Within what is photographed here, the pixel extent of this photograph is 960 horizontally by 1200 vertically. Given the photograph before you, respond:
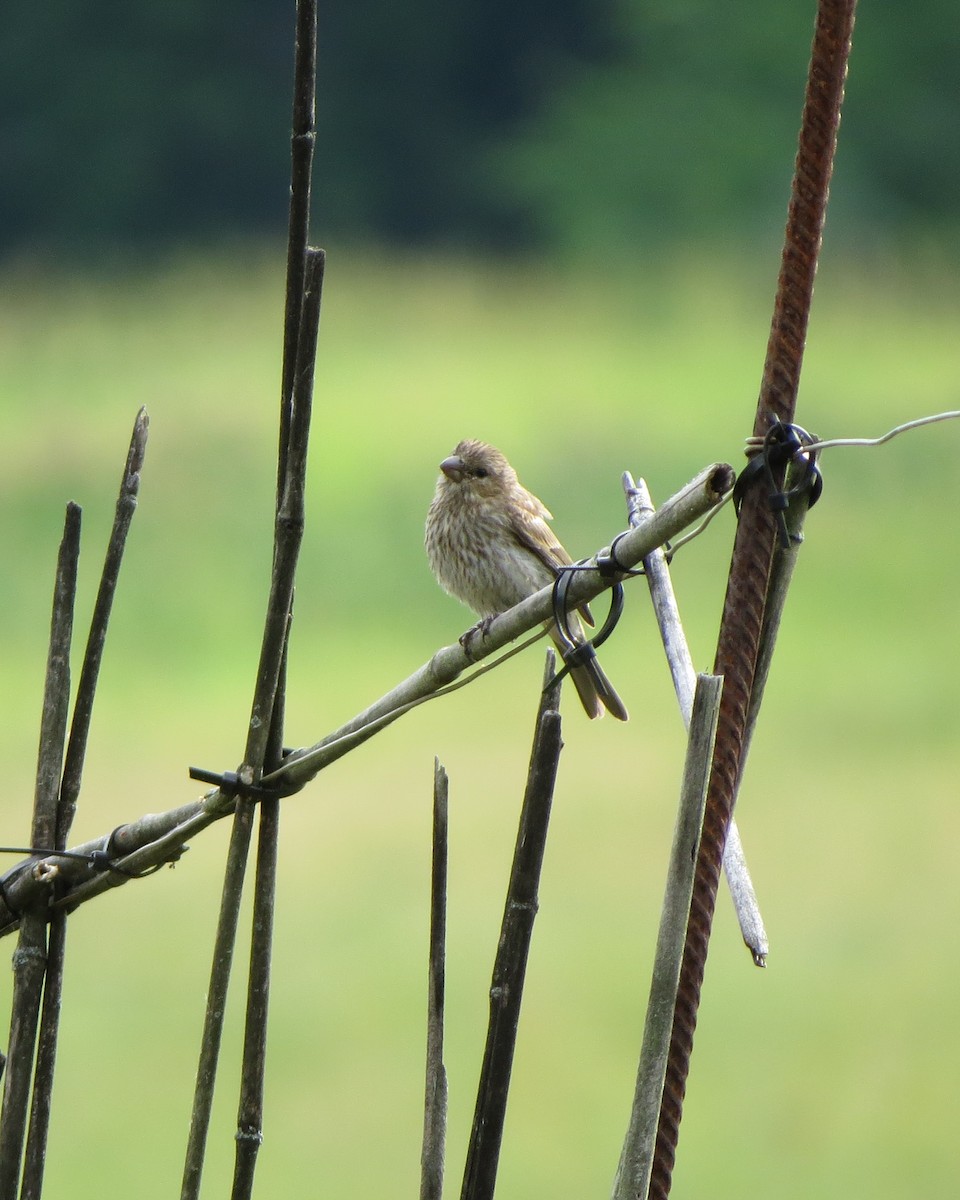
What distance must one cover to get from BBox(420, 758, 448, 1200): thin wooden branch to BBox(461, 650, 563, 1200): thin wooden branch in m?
0.04

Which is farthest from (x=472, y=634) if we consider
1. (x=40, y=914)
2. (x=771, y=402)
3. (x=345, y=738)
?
(x=771, y=402)

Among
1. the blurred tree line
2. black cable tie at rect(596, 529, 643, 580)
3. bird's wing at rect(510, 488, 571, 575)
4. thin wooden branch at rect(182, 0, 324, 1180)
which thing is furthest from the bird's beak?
the blurred tree line

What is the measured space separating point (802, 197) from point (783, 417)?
127mm

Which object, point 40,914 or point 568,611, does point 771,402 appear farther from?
point 40,914

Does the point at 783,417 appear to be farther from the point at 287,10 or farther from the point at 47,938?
the point at 287,10

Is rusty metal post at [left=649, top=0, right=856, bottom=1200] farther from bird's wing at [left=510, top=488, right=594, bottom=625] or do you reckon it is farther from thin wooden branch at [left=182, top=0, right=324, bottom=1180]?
bird's wing at [left=510, top=488, right=594, bottom=625]

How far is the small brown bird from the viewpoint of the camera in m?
2.97

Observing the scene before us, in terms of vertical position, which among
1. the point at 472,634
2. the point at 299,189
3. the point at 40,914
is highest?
the point at 472,634

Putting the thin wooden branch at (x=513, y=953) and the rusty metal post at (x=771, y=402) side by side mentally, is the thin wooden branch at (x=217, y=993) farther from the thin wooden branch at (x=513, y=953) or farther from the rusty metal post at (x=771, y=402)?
the rusty metal post at (x=771, y=402)

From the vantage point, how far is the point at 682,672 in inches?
47.1

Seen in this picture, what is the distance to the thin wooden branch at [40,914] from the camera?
50.9 inches

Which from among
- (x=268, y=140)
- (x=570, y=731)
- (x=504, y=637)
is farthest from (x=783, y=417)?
(x=268, y=140)

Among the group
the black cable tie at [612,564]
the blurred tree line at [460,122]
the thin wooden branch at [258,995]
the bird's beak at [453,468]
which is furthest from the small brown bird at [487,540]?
the blurred tree line at [460,122]

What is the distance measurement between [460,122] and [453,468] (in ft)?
47.9
